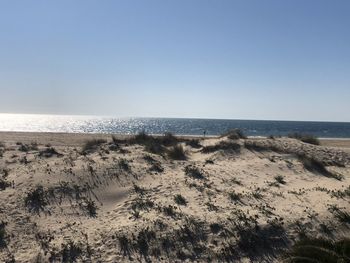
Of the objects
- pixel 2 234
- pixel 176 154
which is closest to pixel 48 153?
pixel 176 154

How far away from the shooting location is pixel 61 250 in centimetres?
980

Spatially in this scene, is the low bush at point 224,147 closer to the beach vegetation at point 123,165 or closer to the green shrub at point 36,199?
the beach vegetation at point 123,165

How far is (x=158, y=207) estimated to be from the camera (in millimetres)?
12180

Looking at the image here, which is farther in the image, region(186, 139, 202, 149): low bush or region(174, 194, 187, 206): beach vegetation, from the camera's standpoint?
region(186, 139, 202, 149): low bush

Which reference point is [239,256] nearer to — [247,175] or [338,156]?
[247,175]

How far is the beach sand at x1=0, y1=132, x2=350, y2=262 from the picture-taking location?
32.9ft

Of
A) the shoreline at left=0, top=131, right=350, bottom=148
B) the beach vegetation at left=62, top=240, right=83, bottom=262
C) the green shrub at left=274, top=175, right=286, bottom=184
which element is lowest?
the beach vegetation at left=62, top=240, right=83, bottom=262

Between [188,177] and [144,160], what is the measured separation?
2.67 metres

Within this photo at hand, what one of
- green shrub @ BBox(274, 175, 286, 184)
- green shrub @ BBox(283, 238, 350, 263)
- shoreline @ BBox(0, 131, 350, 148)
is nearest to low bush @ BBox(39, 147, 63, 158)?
green shrub @ BBox(274, 175, 286, 184)

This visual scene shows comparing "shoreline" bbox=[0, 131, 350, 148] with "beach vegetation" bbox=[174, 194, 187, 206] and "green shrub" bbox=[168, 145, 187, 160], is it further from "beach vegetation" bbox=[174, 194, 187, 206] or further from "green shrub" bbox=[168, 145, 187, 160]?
"beach vegetation" bbox=[174, 194, 187, 206]

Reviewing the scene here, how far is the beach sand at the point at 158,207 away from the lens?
10031 mm

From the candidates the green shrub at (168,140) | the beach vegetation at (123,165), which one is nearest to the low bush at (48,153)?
the beach vegetation at (123,165)

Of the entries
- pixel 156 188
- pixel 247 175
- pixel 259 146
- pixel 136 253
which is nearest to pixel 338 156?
pixel 259 146

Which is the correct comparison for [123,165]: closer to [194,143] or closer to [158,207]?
[158,207]
